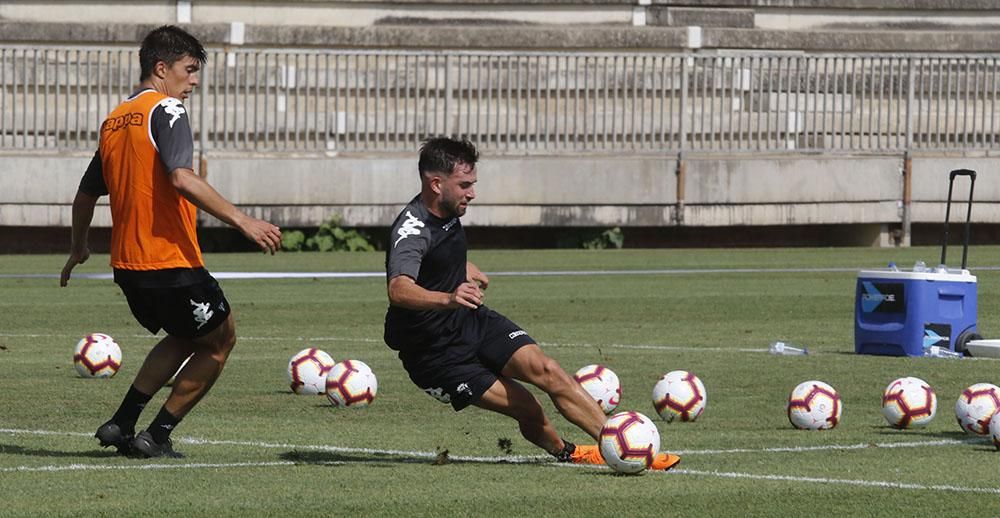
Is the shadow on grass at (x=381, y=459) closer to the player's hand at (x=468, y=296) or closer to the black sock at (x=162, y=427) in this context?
the black sock at (x=162, y=427)

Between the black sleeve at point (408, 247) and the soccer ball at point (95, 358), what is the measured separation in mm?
4809

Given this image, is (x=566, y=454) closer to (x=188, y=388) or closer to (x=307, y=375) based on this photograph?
(x=188, y=388)

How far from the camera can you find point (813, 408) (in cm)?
1096

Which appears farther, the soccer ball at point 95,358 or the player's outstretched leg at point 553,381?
the soccer ball at point 95,358

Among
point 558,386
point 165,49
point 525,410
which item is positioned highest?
point 165,49

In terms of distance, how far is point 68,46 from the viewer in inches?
1107

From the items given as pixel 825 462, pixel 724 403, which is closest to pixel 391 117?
pixel 724 403

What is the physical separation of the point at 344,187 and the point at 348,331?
33.1 feet

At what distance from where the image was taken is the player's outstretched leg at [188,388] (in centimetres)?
971


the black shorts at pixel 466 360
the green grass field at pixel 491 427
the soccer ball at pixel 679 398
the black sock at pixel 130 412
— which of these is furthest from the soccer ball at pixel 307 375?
the black shorts at pixel 466 360

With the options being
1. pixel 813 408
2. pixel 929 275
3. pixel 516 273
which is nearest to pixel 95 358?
pixel 813 408

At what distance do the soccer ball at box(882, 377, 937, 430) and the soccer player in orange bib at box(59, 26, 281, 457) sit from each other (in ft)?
12.4

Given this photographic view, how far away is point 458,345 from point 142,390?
63.8 inches

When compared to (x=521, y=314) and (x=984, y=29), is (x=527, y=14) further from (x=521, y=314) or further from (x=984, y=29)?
(x=521, y=314)
